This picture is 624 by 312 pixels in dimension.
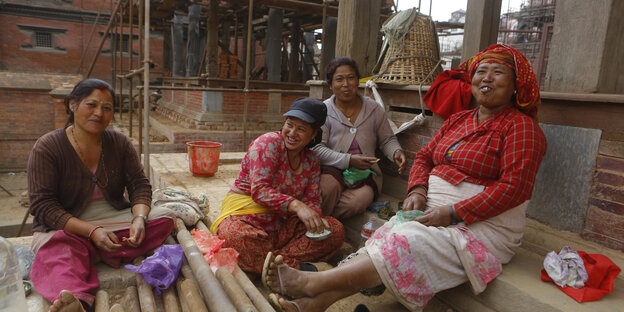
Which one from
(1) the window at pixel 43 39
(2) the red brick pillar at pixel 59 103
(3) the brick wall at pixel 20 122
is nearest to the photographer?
(2) the red brick pillar at pixel 59 103

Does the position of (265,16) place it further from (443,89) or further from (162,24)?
(443,89)

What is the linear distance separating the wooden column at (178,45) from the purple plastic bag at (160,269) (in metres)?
12.9

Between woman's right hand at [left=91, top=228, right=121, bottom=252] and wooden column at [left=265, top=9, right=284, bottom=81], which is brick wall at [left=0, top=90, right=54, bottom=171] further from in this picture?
woman's right hand at [left=91, top=228, right=121, bottom=252]

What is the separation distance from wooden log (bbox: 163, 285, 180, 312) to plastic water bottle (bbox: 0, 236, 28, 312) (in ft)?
2.14

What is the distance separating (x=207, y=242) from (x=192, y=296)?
747 mm

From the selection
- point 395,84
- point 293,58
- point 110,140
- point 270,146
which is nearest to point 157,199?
point 110,140

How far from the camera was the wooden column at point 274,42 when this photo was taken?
35.9 feet

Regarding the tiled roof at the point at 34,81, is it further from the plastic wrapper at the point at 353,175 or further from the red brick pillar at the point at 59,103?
the plastic wrapper at the point at 353,175

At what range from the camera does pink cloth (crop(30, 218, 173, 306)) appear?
2180 millimetres

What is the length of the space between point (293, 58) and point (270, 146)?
9.81 meters

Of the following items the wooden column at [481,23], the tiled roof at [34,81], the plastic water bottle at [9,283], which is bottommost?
the plastic water bottle at [9,283]

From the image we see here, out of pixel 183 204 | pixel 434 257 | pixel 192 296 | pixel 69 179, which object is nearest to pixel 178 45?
pixel 183 204

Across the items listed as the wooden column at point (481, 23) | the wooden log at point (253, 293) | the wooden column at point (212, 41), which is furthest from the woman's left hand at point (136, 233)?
the wooden column at point (212, 41)

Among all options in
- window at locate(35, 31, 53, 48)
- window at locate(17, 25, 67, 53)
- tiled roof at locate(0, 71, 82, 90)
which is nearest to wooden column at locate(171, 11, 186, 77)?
tiled roof at locate(0, 71, 82, 90)
